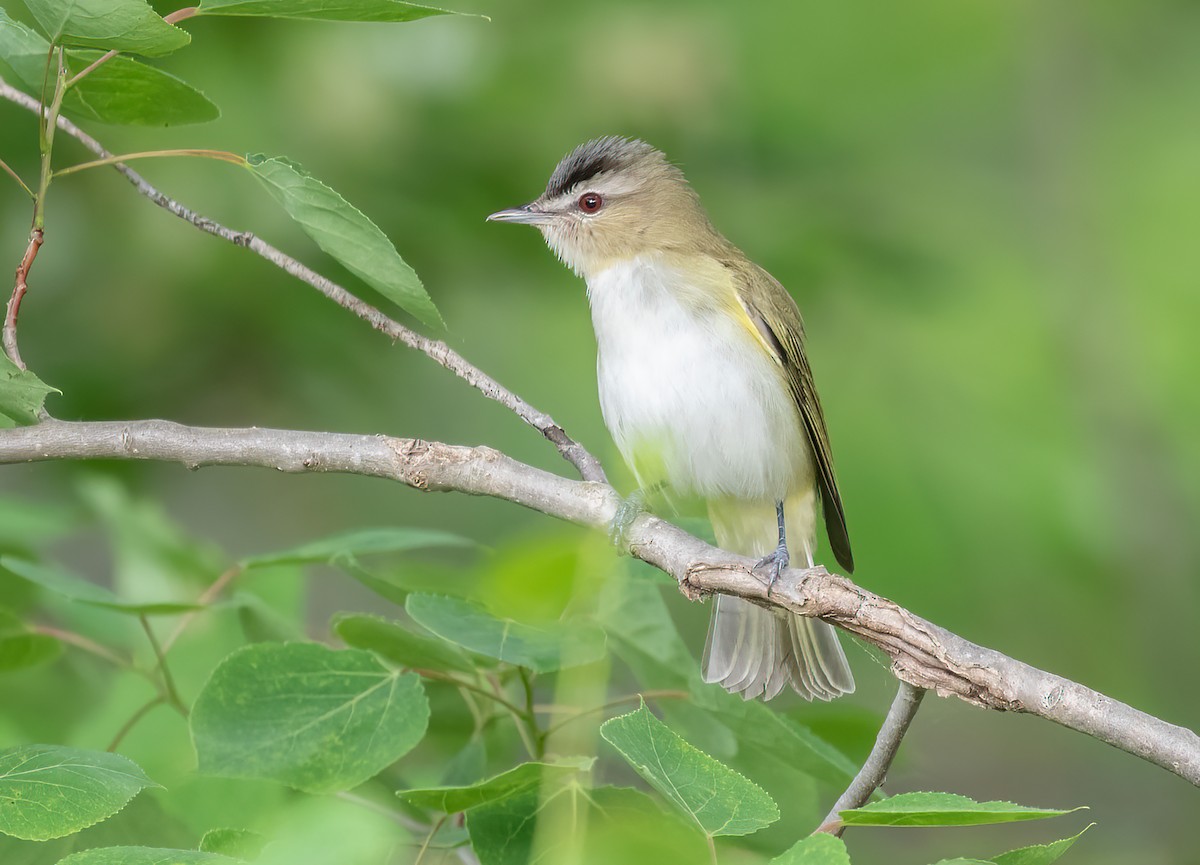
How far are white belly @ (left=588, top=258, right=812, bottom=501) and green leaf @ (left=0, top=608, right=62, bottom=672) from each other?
1.53 meters

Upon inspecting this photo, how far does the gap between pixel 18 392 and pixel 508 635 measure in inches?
33.7

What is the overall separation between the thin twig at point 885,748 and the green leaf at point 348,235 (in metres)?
0.93

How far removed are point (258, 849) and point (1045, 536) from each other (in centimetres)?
430

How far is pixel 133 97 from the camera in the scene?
85.9 inches

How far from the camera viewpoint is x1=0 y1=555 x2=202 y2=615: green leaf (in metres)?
2.12

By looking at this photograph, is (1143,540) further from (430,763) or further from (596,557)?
(596,557)

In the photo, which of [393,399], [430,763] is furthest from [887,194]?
[430,763]

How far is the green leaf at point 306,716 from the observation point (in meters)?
1.83

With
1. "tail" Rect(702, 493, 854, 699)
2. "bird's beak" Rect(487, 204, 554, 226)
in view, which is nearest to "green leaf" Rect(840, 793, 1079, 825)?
"tail" Rect(702, 493, 854, 699)

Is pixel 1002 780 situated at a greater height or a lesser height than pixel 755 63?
lesser

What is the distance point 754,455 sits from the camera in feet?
11.7

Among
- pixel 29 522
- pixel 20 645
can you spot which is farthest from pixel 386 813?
pixel 29 522

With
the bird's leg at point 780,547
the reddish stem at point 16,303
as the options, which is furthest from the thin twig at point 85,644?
the bird's leg at point 780,547

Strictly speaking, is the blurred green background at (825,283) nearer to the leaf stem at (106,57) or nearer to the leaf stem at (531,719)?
the leaf stem at (106,57)
